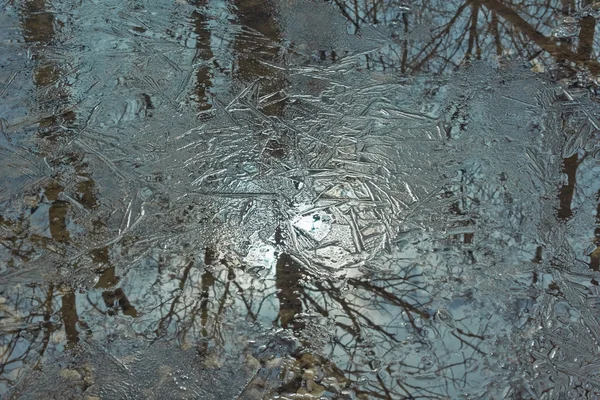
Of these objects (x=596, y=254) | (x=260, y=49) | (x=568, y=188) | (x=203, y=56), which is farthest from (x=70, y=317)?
(x=568, y=188)

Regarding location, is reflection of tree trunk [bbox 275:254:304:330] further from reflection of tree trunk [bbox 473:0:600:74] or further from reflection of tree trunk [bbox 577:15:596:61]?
reflection of tree trunk [bbox 577:15:596:61]

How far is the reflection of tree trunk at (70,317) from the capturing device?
3016mm

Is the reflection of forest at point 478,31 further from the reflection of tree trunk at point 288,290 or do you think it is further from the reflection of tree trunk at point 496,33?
the reflection of tree trunk at point 288,290

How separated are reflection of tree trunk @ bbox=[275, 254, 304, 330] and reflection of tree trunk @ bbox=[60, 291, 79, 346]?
1021 mm

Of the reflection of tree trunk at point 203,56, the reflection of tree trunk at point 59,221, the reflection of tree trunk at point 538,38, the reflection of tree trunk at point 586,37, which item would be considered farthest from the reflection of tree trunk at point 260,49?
the reflection of tree trunk at point 586,37

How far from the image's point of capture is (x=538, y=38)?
495cm

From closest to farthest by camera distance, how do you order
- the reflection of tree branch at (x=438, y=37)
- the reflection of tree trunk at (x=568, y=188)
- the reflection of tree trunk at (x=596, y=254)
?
the reflection of tree trunk at (x=596, y=254)
the reflection of tree trunk at (x=568, y=188)
the reflection of tree branch at (x=438, y=37)

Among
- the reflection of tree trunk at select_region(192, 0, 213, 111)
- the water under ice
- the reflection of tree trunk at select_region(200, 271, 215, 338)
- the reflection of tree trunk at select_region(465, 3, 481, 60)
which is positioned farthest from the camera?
the reflection of tree trunk at select_region(465, 3, 481, 60)

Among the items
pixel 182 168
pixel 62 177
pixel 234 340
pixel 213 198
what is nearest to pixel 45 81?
pixel 62 177

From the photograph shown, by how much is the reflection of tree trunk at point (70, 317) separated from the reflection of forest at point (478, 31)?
2.71m

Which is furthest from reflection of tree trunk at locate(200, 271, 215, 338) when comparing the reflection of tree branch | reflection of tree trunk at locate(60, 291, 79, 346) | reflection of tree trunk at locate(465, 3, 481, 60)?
reflection of tree trunk at locate(465, 3, 481, 60)

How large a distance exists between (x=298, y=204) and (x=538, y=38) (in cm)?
271

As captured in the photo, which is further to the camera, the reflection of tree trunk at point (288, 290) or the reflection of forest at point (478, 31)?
the reflection of forest at point (478, 31)

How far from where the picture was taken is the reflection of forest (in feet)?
15.5
